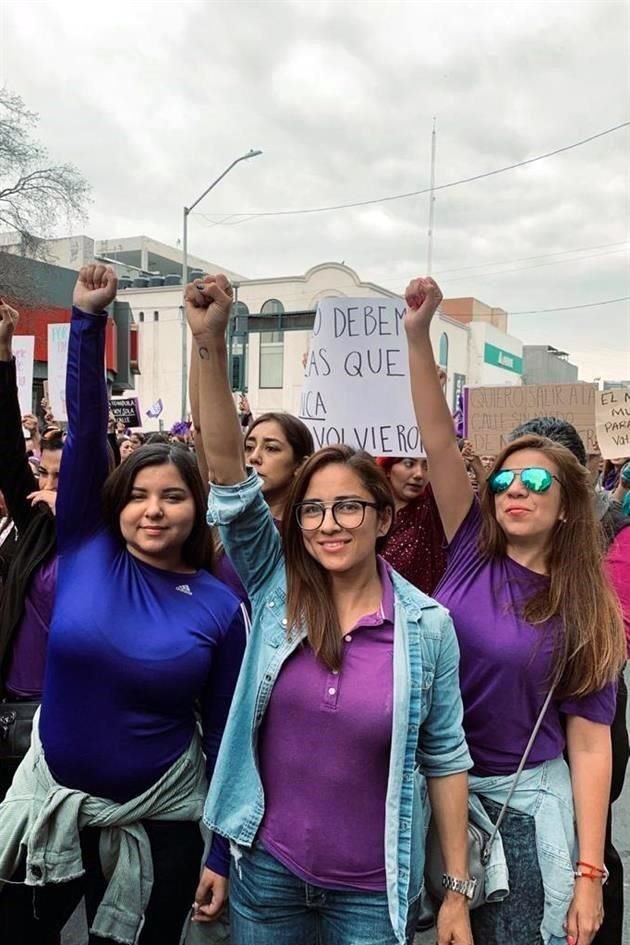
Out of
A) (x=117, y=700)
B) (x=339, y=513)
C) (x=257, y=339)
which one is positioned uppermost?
(x=257, y=339)

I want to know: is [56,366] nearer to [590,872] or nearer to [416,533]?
[416,533]

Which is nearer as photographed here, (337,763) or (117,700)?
(337,763)

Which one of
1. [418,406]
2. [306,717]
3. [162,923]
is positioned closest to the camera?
[306,717]

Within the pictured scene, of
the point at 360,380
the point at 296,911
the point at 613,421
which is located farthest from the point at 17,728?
the point at 613,421

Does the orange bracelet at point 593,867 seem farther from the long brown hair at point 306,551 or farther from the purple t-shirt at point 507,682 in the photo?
the long brown hair at point 306,551

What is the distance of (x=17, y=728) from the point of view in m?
2.16

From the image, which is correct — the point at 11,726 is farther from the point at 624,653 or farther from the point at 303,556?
the point at 624,653

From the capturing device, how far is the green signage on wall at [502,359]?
175ft

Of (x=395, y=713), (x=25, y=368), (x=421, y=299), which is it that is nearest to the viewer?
(x=395, y=713)

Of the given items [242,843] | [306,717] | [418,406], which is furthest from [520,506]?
[242,843]

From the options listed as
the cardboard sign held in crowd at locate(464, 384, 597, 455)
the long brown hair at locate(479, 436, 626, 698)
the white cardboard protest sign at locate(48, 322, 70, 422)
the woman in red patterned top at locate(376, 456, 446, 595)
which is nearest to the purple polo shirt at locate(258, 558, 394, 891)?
the long brown hair at locate(479, 436, 626, 698)

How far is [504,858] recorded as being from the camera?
1746mm

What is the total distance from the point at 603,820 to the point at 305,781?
80cm

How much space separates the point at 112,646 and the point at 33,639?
24.7 inches
